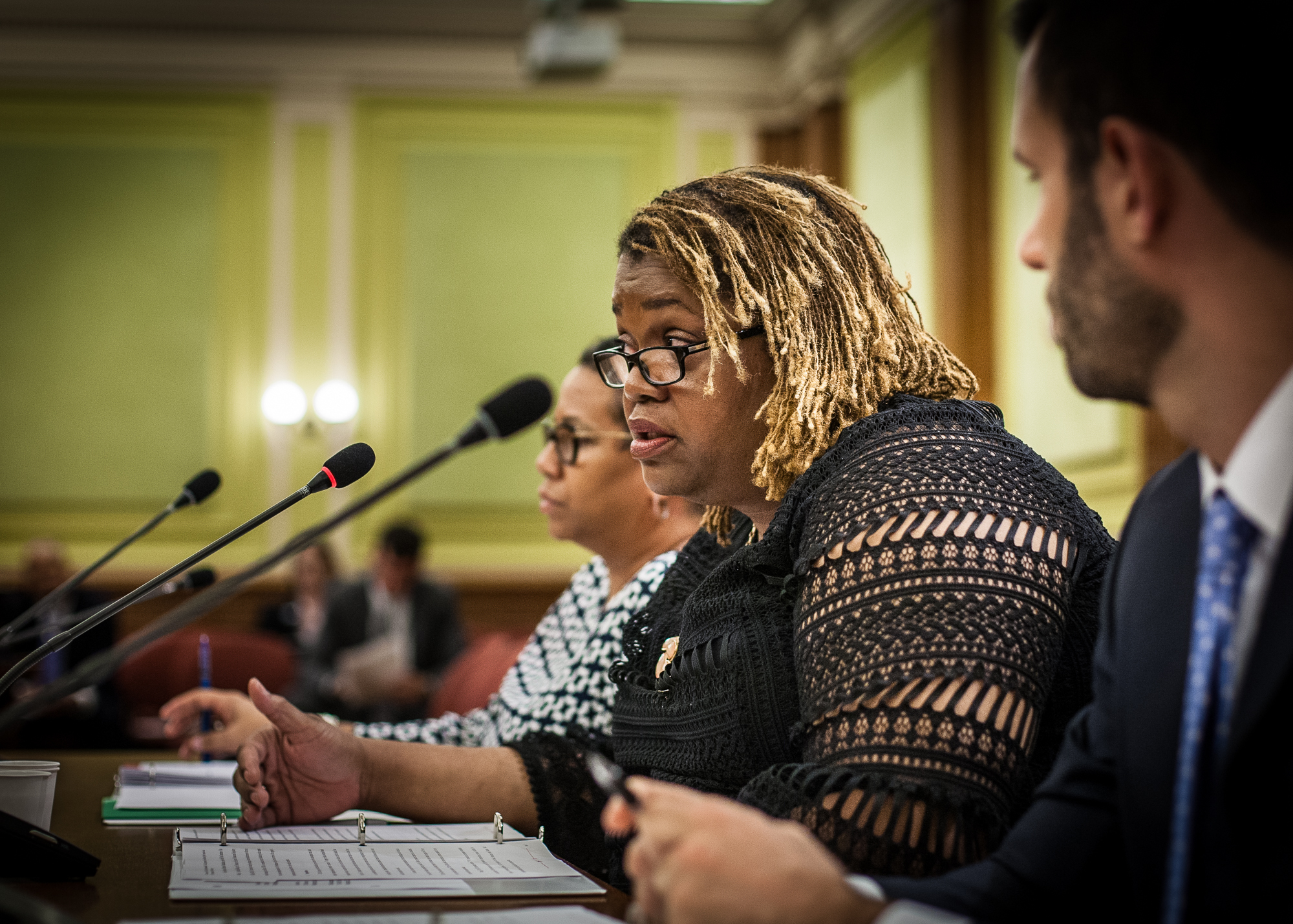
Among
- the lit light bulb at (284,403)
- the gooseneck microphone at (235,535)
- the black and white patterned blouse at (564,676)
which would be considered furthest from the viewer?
the lit light bulb at (284,403)

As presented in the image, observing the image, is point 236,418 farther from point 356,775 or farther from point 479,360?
point 356,775

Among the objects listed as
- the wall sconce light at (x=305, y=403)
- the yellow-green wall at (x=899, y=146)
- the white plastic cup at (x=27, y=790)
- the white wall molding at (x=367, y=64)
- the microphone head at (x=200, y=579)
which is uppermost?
the white wall molding at (x=367, y=64)

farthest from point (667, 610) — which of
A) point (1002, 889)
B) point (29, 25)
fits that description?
point (29, 25)

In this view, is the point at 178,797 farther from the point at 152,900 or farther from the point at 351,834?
the point at 152,900

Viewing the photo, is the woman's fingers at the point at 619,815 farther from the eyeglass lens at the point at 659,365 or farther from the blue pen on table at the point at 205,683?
the blue pen on table at the point at 205,683

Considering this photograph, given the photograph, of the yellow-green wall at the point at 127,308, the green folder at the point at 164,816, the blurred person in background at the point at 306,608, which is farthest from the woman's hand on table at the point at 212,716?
the yellow-green wall at the point at 127,308

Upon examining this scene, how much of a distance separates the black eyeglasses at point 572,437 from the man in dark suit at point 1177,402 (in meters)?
1.47

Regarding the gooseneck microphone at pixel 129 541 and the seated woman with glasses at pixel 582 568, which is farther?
the seated woman with glasses at pixel 582 568

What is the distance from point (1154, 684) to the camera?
3.18 feet

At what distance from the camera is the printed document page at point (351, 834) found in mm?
1498

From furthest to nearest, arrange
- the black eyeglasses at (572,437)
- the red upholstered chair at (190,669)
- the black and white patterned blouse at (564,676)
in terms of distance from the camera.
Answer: the red upholstered chair at (190,669), the black eyeglasses at (572,437), the black and white patterned blouse at (564,676)

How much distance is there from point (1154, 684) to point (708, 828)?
372mm

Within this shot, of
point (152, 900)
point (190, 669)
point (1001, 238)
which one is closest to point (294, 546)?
point (152, 900)

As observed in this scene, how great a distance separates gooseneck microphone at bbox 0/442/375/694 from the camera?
144 centimetres
